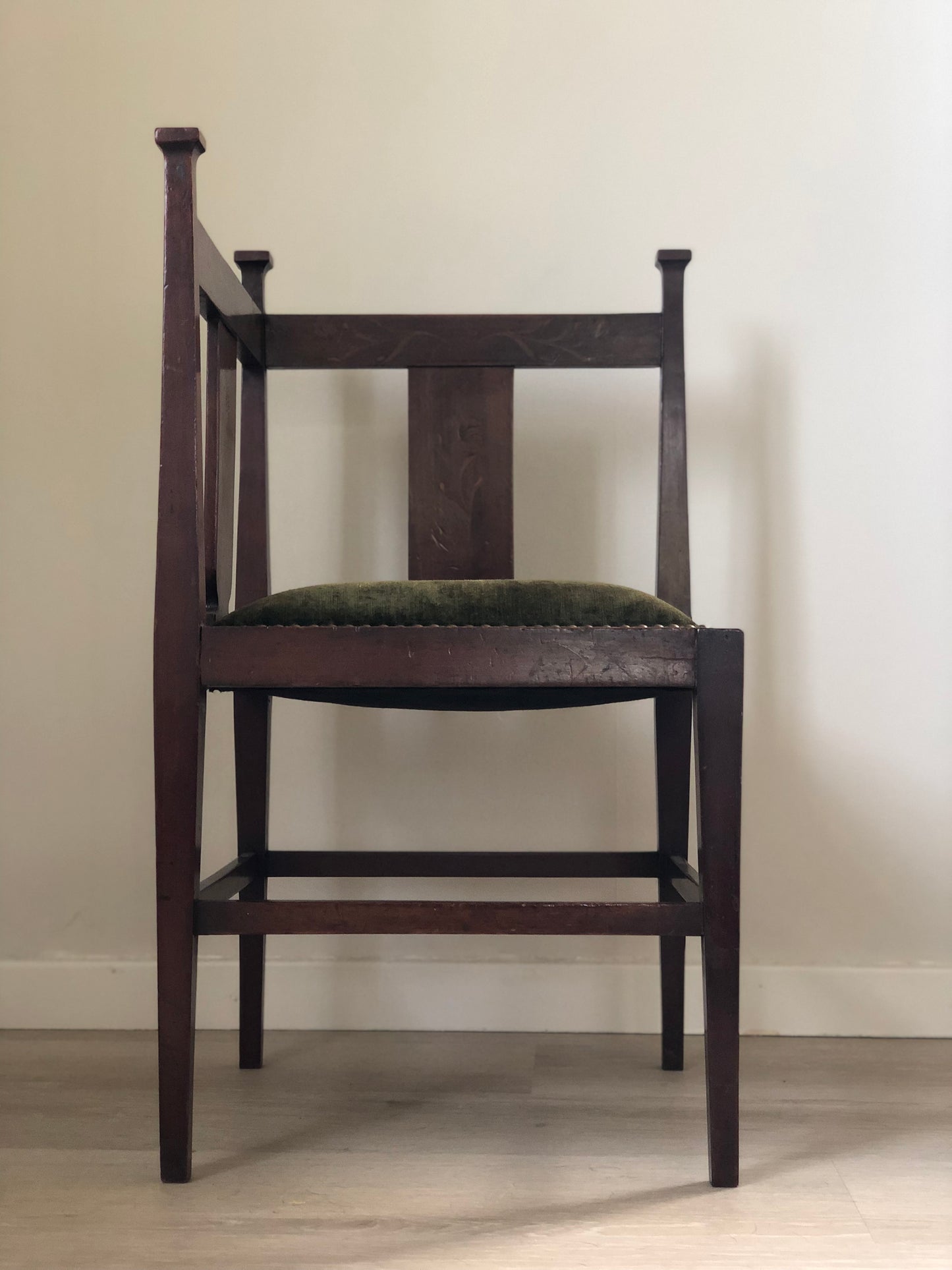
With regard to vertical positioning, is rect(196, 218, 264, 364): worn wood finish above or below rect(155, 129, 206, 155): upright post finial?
below

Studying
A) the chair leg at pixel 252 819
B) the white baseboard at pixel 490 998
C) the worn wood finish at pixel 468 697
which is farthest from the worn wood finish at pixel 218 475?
the white baseboard at pixel 490 998

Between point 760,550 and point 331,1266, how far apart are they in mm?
1020

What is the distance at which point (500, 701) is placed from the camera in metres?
1.06

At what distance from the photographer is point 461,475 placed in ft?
4.19

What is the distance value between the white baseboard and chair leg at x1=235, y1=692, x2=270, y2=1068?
0.14 metres

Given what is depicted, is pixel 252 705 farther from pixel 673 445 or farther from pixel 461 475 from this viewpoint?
pixel 673 445

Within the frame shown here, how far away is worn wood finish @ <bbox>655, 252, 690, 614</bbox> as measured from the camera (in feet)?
4.23

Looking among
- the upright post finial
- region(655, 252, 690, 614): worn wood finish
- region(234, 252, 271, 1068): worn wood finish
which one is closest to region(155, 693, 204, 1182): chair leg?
region(234, 252, 271, 1068): worn wood finish

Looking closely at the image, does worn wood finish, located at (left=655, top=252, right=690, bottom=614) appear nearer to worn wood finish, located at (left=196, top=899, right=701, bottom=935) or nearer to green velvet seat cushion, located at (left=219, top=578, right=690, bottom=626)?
green velvet seat cushion, located at (left=219, top=578, right=690, bottom=626)

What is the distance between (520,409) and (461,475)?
238mm

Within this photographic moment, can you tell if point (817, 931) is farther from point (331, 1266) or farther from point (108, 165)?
point (108, 165)

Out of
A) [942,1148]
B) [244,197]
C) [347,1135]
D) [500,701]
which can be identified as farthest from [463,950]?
[244,197]

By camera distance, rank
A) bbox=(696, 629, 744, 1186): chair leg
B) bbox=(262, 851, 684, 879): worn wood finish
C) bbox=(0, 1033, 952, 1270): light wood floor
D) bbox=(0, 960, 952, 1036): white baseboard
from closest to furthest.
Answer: bbox=(0, 1033, 952, 1270): light wood floor, bbox=(696, 629, 744, 1186): chair leg, bbox=(262, 851, 684, 879): worn wood finish, bbox=(0, 960, 952, 1036): white baseboard

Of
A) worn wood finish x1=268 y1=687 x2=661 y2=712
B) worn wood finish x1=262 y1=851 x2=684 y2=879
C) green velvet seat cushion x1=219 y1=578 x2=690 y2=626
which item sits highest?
green velvet seat cushion x1=219 y1=578 x2=690 y2=626
